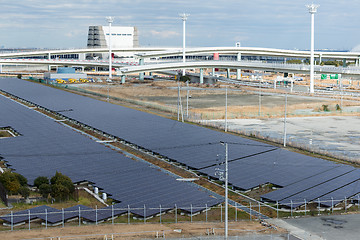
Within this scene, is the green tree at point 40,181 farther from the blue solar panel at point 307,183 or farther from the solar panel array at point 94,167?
the blue solar panel at point 307,183

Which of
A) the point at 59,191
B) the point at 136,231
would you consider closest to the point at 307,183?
the point at 136,231

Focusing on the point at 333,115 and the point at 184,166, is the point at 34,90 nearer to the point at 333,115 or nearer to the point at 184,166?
the point at 333,115

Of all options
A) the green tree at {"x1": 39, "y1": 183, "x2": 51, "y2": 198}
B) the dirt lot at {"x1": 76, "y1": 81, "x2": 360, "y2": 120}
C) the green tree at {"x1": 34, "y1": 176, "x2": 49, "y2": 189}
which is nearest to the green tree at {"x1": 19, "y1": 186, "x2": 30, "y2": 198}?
the green tree at {"x1": 39, "y1": 183, "x2": 51, "y2": 198}

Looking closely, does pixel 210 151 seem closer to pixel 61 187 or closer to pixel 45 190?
pixel 61 187

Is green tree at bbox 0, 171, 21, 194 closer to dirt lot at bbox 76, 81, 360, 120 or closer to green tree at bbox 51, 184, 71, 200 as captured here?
green tree at bbox 51, 184, 71, 200

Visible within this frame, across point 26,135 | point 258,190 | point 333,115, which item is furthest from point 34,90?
point 258,190

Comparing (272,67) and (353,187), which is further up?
(272,67)

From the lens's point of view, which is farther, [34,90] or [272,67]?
[272,67]
